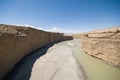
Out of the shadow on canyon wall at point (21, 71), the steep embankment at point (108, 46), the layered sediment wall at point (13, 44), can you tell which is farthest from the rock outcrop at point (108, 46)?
the layered sediment wall at point (13, 44)

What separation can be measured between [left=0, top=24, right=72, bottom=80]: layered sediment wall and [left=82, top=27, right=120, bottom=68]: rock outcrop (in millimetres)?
6785

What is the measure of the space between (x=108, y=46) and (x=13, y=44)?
758 centimetres

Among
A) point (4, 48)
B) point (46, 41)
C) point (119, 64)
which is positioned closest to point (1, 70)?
point (4, 48)

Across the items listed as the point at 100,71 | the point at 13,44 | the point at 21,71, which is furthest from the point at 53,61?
the point at 100,71

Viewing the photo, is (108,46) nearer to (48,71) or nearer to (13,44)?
(48,71)

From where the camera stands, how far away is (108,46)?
24.8 feet

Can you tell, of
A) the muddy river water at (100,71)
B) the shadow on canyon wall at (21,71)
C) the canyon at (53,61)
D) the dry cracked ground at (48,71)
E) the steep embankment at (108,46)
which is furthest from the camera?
the shadow on canyon wall at (21,71)

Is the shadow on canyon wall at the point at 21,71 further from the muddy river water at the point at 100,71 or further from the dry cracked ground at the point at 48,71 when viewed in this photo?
the muddy river water at the point at 100,71

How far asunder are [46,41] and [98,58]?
8.96m

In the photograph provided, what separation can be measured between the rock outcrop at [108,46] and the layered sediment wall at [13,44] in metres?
6.79

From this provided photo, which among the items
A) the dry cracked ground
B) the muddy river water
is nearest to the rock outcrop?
the muddy river water

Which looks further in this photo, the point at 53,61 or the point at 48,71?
the point at 53,61

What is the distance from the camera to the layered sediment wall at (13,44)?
6.96m

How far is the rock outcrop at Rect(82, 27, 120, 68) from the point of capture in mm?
6904
